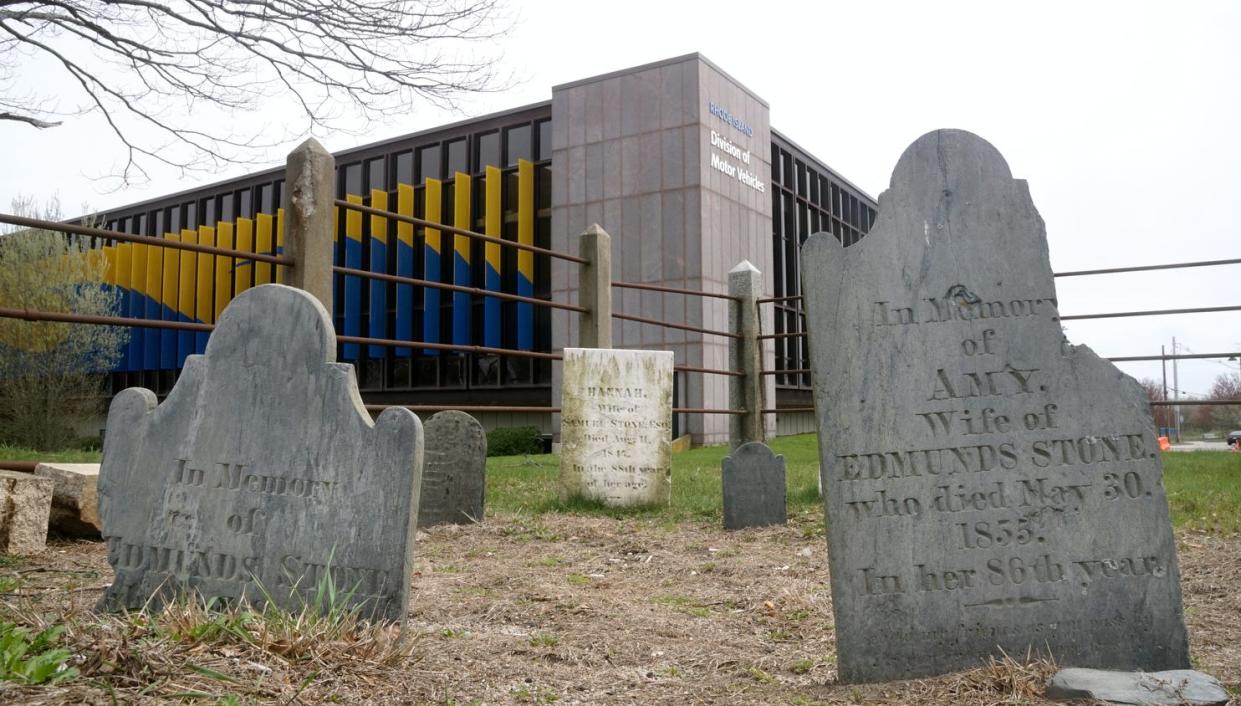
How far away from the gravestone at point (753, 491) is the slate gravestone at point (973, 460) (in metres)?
3.27

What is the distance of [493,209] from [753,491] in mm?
17207

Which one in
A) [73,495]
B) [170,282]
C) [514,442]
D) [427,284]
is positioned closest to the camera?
[73,495]

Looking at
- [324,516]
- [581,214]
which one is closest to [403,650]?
[324,516]

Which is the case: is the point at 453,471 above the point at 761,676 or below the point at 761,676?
above

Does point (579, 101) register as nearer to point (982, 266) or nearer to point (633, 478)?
point (633, 478)

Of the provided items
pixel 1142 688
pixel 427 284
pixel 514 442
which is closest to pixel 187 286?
pixel 514 442

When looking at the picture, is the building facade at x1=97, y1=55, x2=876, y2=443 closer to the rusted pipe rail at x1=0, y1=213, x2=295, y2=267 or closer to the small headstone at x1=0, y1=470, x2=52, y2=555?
the rusted pipe rail at x1=0, y1=213, x2=295, y2=267

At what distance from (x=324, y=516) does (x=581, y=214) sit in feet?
58.1

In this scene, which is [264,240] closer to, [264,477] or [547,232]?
[547,232]

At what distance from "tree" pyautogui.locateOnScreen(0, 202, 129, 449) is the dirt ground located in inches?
749

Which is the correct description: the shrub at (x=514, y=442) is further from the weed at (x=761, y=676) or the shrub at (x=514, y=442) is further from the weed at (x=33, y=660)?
the weed at (x=33, y=660)

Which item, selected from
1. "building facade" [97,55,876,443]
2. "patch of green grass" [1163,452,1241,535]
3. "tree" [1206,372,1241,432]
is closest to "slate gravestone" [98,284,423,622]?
"patch of green grass" [1163,452,1241,535]

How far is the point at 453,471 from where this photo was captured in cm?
627

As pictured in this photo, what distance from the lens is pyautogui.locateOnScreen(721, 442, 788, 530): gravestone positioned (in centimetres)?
624
